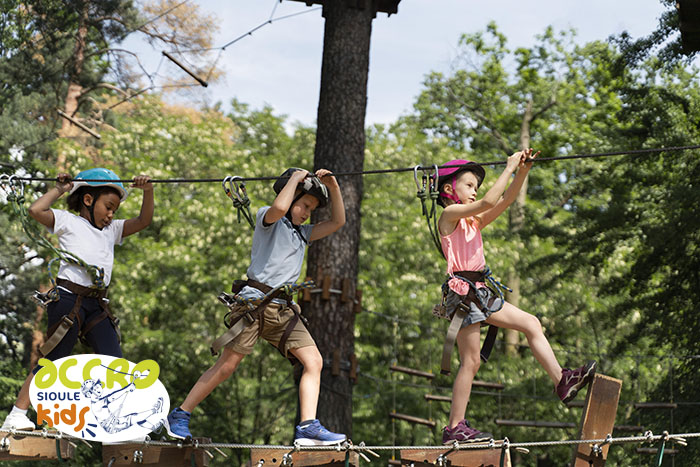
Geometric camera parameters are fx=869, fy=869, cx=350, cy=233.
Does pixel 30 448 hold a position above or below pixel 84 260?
below

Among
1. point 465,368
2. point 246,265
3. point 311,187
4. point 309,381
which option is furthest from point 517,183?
point 246,265

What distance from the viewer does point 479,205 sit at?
4414 millimetres

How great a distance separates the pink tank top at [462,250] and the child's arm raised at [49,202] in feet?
7.00

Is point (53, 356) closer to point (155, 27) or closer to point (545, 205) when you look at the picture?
point (155, 27)

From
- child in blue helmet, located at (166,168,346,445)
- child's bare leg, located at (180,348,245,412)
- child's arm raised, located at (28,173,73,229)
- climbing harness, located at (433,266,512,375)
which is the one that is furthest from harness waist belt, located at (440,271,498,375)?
child's arm raised, located at (28,173,73,229)

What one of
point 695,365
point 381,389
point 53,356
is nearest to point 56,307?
point 53,356

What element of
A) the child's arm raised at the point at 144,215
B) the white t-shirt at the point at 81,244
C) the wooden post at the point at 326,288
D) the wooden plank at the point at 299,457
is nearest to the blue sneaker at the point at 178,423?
the wooden plank at the point at 299,457

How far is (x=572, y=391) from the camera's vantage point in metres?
4.26

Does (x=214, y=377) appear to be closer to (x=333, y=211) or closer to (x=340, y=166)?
(x=333, y=211)

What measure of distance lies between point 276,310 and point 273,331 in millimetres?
115

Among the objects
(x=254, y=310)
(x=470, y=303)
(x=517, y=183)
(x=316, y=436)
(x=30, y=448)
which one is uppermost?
(x=517, y=183)

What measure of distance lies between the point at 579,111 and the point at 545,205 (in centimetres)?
310

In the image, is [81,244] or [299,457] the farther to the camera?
[81,244]

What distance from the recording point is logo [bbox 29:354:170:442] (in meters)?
4.22
